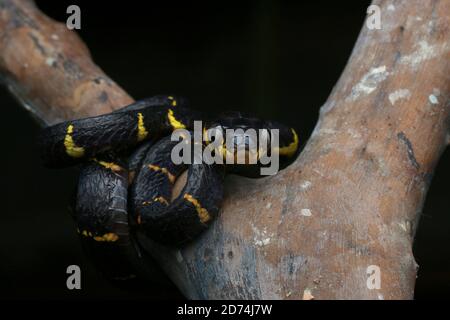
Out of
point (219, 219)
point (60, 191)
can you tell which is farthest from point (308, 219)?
point (60, 191)

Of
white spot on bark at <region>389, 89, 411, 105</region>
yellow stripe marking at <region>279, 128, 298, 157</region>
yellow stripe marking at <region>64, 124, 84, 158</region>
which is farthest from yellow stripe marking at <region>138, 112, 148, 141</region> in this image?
white spot on bark at <region>389, 89, 411, 105</region>

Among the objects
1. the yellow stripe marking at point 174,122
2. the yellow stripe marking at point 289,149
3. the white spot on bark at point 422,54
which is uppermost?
the white spot on bark at point 422,54

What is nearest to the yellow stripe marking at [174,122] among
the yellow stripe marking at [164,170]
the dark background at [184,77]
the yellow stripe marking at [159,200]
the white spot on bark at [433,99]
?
the yellow stripe marking at [164,170]

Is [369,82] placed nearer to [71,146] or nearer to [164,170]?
[164,170]

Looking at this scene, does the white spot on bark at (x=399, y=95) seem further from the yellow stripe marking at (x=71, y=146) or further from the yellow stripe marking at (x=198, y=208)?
the yellow stripe marking at (x=71, y=146)

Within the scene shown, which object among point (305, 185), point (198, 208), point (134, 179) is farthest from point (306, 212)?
point (134, 179)

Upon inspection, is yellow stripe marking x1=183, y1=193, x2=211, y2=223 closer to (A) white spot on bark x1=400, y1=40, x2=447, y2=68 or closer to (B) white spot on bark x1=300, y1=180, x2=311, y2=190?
(B) white spot on bark x1=300, y1=180, x2=311, y2=190

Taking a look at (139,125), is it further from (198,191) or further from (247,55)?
(247,55)
